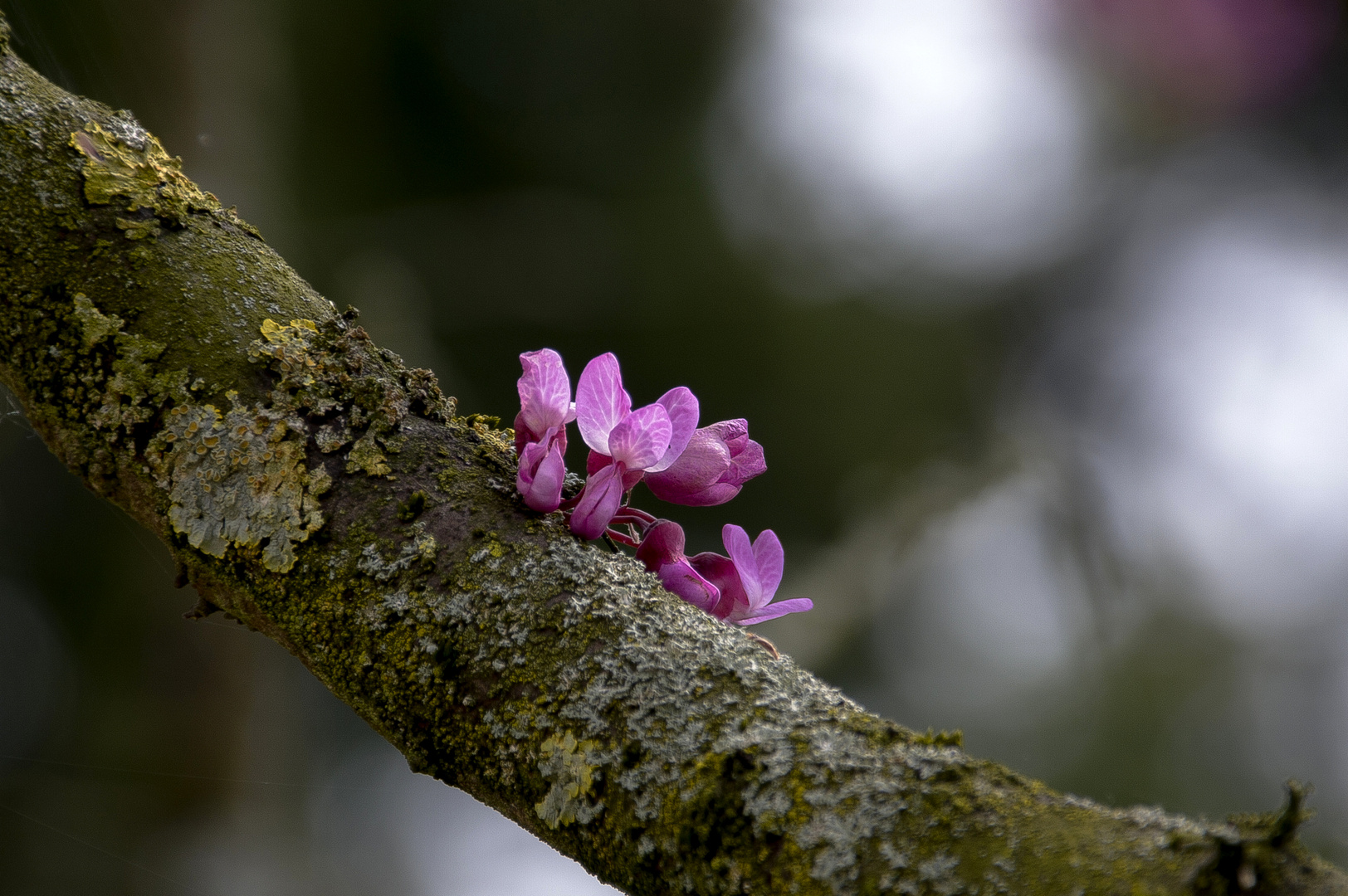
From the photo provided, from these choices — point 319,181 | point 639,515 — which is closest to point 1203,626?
point 639,515

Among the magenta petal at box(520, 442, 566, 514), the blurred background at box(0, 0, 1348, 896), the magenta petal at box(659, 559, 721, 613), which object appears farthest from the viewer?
the blurred background at box(0, 0, 1348, 896)

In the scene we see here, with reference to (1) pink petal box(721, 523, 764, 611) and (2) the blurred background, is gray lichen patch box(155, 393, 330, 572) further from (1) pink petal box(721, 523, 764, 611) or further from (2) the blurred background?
(2) the blurred background

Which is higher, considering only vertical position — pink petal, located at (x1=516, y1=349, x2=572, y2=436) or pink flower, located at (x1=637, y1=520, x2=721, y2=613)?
pink petal, located at (x1=516, y1=349, x2=572, y2=436)

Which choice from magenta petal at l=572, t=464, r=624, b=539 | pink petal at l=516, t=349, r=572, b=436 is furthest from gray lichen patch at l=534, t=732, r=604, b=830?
pink petal at l=516, t=349, r=572, b=436

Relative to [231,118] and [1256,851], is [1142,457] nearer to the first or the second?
[1256,851]

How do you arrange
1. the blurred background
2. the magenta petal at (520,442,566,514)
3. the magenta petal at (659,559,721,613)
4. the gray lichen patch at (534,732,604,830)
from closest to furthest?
1. the gray lichen patch at (534,732,604,830)
2. the magenta petal at (520,442,566,514)
3. the magenta petal at (659,559,721,613)
4. the blurred background

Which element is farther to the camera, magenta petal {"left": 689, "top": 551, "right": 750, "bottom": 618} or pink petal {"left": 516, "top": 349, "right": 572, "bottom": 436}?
magenta petal {"left": 689, "top": 551, "right": 750, "bottom": 618}

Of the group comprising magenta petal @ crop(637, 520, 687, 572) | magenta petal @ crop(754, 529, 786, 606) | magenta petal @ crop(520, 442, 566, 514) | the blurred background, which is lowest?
magenta petal @ crop(520, 442, 566, 514)

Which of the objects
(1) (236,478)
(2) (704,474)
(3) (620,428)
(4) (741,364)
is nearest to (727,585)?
(2) (704,474)
